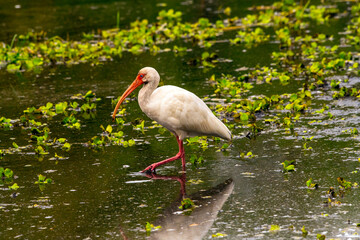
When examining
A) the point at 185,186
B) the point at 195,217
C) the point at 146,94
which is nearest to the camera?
the point at 195,217

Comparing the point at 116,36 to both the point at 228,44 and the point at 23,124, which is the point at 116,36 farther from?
the point at 23,124

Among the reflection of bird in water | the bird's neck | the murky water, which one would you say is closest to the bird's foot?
the murky water

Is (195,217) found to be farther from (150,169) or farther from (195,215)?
(150,169)

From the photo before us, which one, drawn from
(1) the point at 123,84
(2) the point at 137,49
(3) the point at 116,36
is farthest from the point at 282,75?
(3) the point at 116,36

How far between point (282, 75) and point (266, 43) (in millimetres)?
4081

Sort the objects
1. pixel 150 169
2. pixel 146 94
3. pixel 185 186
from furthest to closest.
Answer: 1. pixel 146 94
2. pixel 150 169
3. pixel 185 186

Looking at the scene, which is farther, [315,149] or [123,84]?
[123,84]

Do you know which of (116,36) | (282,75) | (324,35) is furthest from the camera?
(116,36)

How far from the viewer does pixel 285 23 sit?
58.6ft

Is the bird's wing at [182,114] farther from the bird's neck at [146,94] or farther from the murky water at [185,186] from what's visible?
the murky water at [185,186]

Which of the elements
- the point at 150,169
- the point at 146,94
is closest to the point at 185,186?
the point at 150,169

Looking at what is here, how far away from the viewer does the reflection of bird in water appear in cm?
600

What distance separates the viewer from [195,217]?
6383mm

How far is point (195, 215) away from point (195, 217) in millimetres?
56
